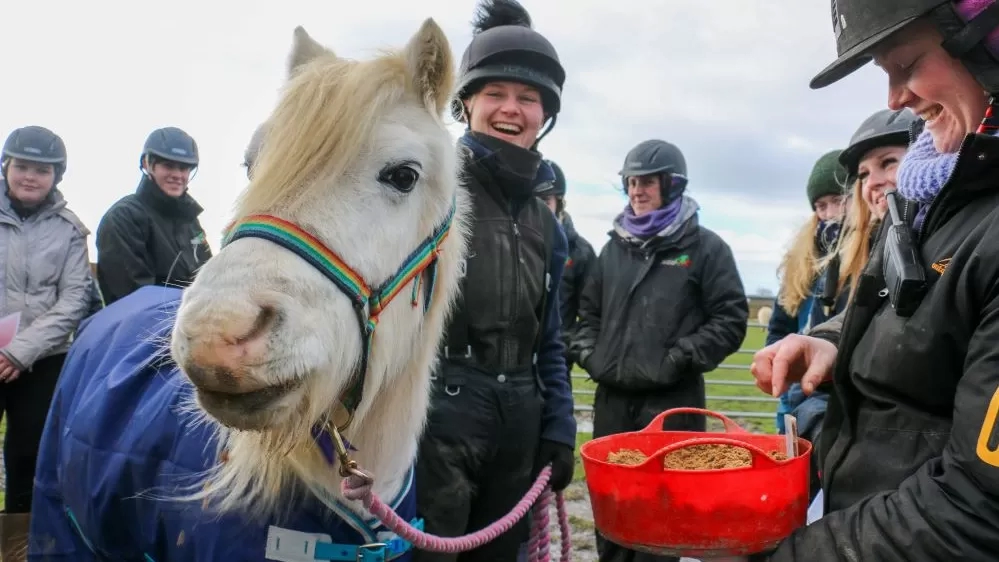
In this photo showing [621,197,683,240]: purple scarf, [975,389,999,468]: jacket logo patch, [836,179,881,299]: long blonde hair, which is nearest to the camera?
[975,389,999,468]: jacket logo patch

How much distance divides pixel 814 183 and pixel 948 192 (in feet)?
11.4

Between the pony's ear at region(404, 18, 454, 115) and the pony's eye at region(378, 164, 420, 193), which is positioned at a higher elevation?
the pony's ear at region(404, 18, 454, 115)

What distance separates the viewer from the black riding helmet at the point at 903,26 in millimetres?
1221

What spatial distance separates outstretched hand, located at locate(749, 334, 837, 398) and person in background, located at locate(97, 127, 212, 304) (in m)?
3.53

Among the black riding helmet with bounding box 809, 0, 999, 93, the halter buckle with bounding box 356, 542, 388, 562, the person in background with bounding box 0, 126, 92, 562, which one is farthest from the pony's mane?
the person in background with bounding box 0, 126, 92, 562

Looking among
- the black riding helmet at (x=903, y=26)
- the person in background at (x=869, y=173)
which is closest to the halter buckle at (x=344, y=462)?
the black riding helmet at (x=903, y=26)

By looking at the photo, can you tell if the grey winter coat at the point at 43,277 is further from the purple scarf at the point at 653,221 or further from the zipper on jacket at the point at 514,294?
the purple scarf at the point at 653,221

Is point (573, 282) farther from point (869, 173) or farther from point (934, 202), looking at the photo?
point (934, 202)

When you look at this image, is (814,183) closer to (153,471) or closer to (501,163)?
(501,163)

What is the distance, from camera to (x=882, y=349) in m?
1.35

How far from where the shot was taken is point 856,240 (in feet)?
11.0

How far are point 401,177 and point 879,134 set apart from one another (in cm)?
258

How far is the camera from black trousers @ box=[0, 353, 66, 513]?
155 inches

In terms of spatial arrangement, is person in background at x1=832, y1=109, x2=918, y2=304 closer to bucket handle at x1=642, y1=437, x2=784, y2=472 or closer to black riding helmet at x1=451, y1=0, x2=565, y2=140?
black riding helmet at x1=451, y1=0, x2=565, y2=140
